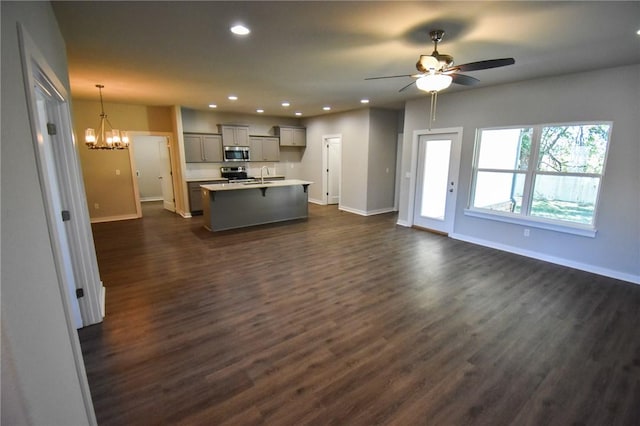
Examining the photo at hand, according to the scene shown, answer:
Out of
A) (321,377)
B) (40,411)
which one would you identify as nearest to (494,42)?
(321,377)

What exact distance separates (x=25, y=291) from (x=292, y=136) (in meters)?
8.33

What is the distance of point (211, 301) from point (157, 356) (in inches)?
34.3

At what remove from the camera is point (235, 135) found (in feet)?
25.9

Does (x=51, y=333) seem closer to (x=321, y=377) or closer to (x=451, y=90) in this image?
(x=321, y=377)

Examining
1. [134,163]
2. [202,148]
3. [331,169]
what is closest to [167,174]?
[134,163]

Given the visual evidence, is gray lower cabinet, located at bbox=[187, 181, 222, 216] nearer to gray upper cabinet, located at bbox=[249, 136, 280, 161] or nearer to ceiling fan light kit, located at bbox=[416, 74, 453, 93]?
gray upper cabinet, located at bbox=[249, 136, 280, 161]

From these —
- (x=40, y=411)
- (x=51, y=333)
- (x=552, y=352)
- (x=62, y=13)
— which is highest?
(x=62, y=13)

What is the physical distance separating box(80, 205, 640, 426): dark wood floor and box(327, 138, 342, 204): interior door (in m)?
4.57

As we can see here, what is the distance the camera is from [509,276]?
3787 millimetres

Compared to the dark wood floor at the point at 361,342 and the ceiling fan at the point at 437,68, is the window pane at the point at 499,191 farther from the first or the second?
the ceiling fan at the point at 437,68

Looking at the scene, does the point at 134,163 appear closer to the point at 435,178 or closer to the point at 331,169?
the point at 331,169

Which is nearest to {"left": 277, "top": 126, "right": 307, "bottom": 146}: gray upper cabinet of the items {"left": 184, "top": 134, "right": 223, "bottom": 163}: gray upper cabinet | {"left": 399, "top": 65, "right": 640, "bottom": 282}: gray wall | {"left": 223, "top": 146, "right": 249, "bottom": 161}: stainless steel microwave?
{"left": 223, "top": 146, "right": 249, "bottom": 161}: stainless steel microwave

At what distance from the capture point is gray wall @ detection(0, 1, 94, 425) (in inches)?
34.1

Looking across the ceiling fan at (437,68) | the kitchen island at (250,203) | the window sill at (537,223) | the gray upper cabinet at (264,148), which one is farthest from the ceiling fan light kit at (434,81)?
the gray upper cabinet at (264,148)
